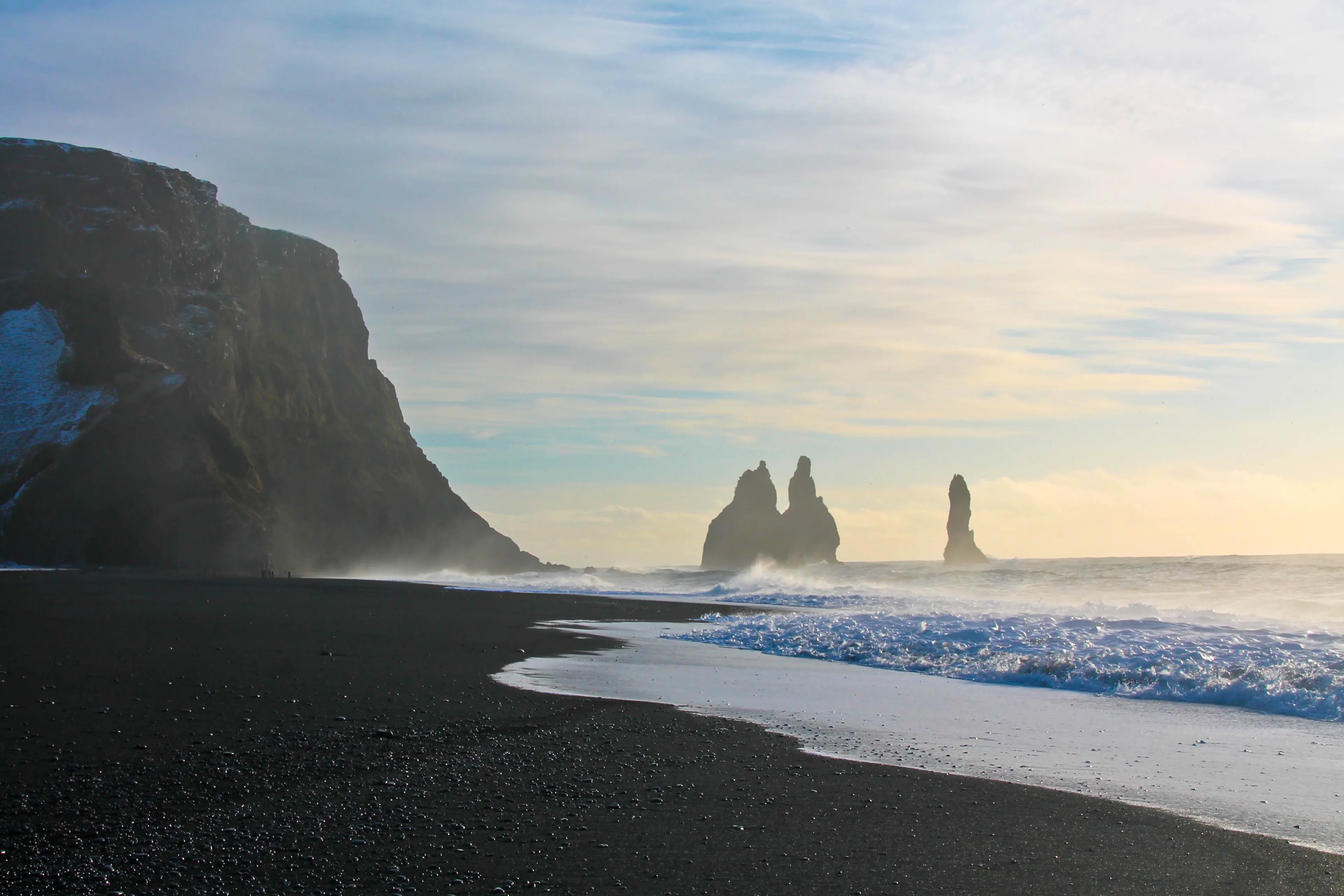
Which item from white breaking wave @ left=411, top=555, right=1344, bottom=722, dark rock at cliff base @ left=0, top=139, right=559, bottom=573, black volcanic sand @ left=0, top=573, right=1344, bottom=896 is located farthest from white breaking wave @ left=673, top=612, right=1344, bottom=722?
dark rock at cliff base @ left=0, top=139, right=559, bottom=573

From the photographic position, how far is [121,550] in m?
64.3

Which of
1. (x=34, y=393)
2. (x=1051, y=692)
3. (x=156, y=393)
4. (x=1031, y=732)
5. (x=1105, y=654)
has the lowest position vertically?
(x=1051, y=692)

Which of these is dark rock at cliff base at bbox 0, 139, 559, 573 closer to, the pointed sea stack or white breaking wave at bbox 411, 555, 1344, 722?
white breaking wave at bbox 411, 555, 1344, 722

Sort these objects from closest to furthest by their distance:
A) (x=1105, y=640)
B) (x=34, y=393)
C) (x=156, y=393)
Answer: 1. (x=1105, y=640)
2. (x=34, y=393)
3. (x=156, y=393)

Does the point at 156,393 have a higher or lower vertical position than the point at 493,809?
higher

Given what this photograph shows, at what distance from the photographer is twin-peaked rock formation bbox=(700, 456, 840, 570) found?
135 m

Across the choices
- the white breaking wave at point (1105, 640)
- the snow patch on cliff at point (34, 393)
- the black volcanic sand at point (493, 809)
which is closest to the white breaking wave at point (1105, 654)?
the white breaking wave at point (1105, 640)

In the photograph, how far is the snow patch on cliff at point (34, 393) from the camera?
66188mm

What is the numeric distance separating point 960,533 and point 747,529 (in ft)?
93.5

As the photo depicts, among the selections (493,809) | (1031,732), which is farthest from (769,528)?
(493,809)

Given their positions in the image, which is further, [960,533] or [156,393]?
[960,533]

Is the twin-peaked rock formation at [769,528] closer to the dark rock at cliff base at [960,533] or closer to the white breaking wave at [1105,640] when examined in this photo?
the dark rock at cliff base at [960,533]

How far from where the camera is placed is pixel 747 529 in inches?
5487

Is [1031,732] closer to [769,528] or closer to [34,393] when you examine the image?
[34,393]
